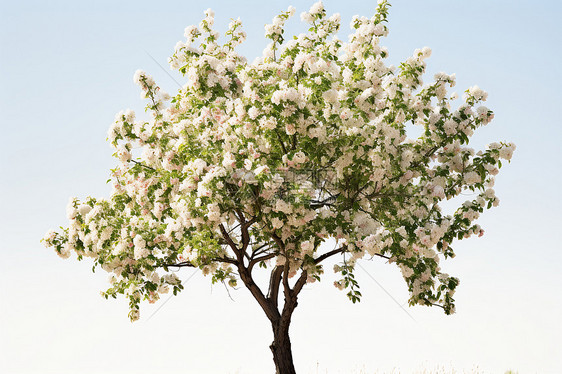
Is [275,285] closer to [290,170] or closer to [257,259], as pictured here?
[257,259]

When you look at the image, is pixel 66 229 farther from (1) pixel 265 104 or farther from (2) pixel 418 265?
(2) pixel 418 265

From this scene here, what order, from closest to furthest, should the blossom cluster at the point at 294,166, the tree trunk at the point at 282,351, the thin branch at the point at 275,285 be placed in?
1. the blossom cluster at the point at 294,166
2. the tree trunk at the point at 282,351
3. the thin branch at the point at 275,285

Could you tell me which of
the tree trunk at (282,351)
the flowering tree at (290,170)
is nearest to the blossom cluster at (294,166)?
the flowering tree at (290,170)

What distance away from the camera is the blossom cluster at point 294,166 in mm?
11961

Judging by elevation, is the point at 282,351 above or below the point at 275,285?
below

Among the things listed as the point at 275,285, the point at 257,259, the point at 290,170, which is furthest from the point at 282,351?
the point at 290,170

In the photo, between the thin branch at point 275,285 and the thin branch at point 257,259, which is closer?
the thin branch at point 257,259

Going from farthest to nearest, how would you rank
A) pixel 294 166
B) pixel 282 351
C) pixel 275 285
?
pixel 275 285 < pixel 282 351 < pixel 294 166

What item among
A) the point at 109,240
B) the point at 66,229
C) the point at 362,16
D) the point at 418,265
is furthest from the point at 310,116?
the point at 66,229

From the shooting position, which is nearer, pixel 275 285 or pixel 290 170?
pixel 290 170

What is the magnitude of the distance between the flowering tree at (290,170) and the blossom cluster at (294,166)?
0.03 metres

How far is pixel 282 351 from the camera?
46.8 feet

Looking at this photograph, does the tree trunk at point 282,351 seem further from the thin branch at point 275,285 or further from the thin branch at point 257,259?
the thin branch at point 257,259

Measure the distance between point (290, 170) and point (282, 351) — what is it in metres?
4.40
